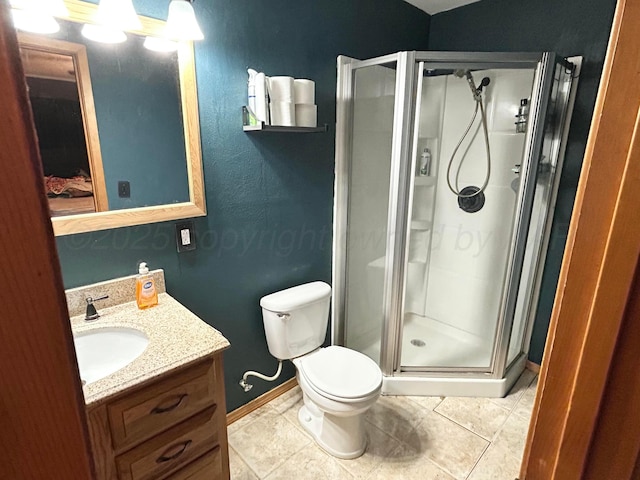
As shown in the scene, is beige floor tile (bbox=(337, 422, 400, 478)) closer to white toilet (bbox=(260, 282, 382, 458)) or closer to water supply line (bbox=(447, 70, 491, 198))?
white toilet (bbox=(260, 282, 382, 458))

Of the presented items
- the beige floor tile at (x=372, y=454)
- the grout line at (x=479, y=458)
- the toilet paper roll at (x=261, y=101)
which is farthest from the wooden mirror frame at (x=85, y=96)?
the grout line at (x=479, y=458)

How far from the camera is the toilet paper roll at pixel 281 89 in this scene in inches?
65.2

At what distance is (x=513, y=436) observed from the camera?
1.90 metres

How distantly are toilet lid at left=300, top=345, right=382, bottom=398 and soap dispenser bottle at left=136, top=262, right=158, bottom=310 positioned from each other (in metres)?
0.82

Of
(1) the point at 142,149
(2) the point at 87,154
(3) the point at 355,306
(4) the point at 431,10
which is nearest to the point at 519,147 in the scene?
(4) the point at 431,10

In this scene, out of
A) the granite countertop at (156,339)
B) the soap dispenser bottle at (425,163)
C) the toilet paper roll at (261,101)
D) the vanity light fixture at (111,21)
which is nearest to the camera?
the granite countertop at (156,339)

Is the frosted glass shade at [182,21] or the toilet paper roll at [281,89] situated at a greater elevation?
the frosted glass shade at [182,21]

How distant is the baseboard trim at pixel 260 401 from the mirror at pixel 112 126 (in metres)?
1.17

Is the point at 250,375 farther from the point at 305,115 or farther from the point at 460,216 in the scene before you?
the point at 460,216

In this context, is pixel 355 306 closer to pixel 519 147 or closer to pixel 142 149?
pixel 519 147

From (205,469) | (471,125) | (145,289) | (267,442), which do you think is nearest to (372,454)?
(267,442)

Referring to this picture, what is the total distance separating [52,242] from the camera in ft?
1.04

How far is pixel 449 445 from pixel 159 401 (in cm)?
150

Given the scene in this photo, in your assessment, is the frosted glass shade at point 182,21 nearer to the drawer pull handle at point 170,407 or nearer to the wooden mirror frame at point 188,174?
the wooden mirror frame at point 188,174
